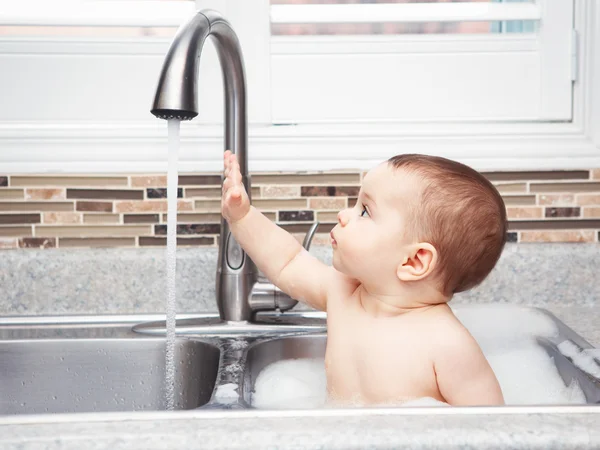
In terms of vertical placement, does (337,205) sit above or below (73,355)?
above

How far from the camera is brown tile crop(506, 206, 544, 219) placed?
138 centimetres

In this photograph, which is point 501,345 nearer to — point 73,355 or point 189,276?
point 189,276

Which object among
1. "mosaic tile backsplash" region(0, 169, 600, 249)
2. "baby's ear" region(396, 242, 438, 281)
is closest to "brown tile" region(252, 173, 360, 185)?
"mosaic tile backsplash" region(0, 169, 600, 249)

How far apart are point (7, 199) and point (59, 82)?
0.23 metres

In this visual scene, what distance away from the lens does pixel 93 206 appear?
1362mm

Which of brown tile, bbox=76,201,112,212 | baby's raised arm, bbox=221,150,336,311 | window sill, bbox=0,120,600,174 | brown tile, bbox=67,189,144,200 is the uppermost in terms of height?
window sill, bbox=0,120,600,174

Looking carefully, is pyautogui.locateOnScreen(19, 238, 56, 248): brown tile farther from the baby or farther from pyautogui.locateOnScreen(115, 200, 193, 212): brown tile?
the baby

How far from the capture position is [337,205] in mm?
1378

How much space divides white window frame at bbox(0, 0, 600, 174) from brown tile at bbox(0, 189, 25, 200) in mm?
35

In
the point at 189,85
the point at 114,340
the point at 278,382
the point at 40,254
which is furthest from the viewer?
the point at 40,254

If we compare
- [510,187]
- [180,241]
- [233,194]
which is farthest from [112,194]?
[510,187]

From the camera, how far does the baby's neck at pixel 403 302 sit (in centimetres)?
100

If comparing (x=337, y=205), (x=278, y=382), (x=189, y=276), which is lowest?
(x=278, y=382)

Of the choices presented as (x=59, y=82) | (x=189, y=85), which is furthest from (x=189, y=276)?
(x=189, y=85)
